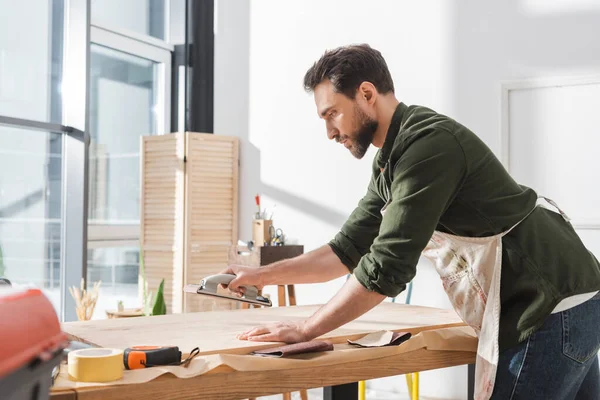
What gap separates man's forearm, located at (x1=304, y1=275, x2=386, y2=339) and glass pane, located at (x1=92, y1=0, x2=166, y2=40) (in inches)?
155

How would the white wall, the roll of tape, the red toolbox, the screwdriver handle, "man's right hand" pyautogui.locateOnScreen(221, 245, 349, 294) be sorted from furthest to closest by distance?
the white wall → "man's right hand" pyautogui.locateOnScreen(221, 245, 349, 294) → the screwdriver handle → the roll of tape → the red toolbox

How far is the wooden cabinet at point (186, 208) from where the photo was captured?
16.7 feet

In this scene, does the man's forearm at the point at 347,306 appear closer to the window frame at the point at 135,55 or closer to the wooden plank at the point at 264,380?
the wooden plank at the point at 264,380

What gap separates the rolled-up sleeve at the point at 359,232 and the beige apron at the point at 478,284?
0.38 metres

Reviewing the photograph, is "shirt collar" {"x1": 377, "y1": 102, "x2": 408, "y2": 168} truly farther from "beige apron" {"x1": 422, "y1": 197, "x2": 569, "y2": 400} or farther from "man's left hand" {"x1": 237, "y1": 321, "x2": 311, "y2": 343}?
"man's left hand" {"x1": 237, "y1": 321, "x2": 311, "y2": 343}

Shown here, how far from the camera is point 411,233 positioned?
1588mm

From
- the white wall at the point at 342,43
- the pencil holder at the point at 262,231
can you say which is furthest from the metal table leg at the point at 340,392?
the pencil holder at the point at 262,231

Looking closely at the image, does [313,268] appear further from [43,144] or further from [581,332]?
[43,144]

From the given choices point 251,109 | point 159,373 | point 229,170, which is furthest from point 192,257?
point 159,373

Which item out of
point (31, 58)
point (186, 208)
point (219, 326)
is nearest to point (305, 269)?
point (219, 326)

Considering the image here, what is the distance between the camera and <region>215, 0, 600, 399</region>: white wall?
4145mm

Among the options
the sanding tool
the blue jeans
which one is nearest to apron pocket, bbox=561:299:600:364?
the blue jeans

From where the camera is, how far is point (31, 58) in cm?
459

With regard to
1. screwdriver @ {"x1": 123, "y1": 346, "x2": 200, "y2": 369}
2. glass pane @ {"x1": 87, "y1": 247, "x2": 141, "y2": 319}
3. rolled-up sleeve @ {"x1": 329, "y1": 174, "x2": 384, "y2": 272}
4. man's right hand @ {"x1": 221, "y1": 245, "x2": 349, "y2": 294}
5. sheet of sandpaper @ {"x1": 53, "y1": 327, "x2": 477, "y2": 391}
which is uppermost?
rolled-up sleeve @ {"x1": 329, "y1": 174, "x2": 384, "y2": 272}
